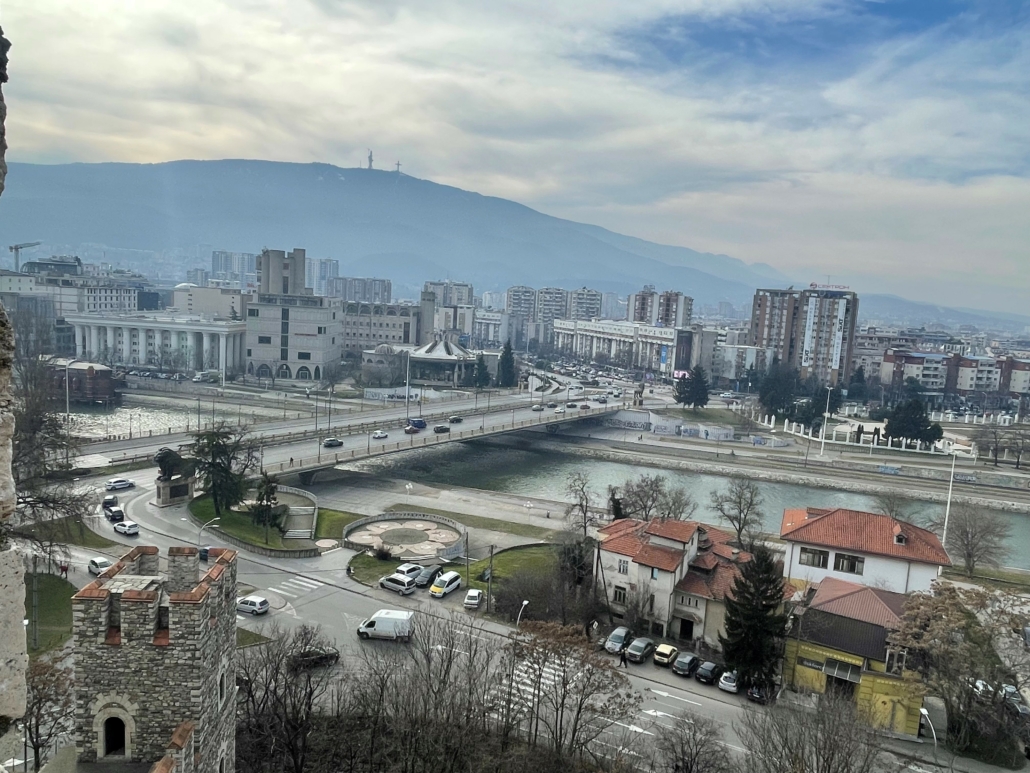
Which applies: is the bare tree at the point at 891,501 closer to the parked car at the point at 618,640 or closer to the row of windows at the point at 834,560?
the row of windows at the point at 834,560

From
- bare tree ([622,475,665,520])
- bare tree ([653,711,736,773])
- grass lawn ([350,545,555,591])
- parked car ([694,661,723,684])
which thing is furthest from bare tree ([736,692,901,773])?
bare tree ([622,475,665,520])

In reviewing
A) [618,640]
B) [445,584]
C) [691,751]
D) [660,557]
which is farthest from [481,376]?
[691,751]

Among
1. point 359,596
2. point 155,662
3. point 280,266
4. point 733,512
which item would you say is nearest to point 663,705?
point 359,596

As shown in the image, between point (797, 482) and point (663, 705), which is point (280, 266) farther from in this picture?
point (663, 705)

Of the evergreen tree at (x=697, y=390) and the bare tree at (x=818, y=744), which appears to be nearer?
the bare tree at (x=818, y=744)

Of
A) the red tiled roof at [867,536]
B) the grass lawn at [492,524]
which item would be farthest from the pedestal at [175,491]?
the red tiled roof at [867,536]

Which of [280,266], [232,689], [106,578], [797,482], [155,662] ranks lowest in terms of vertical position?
[797,482]
